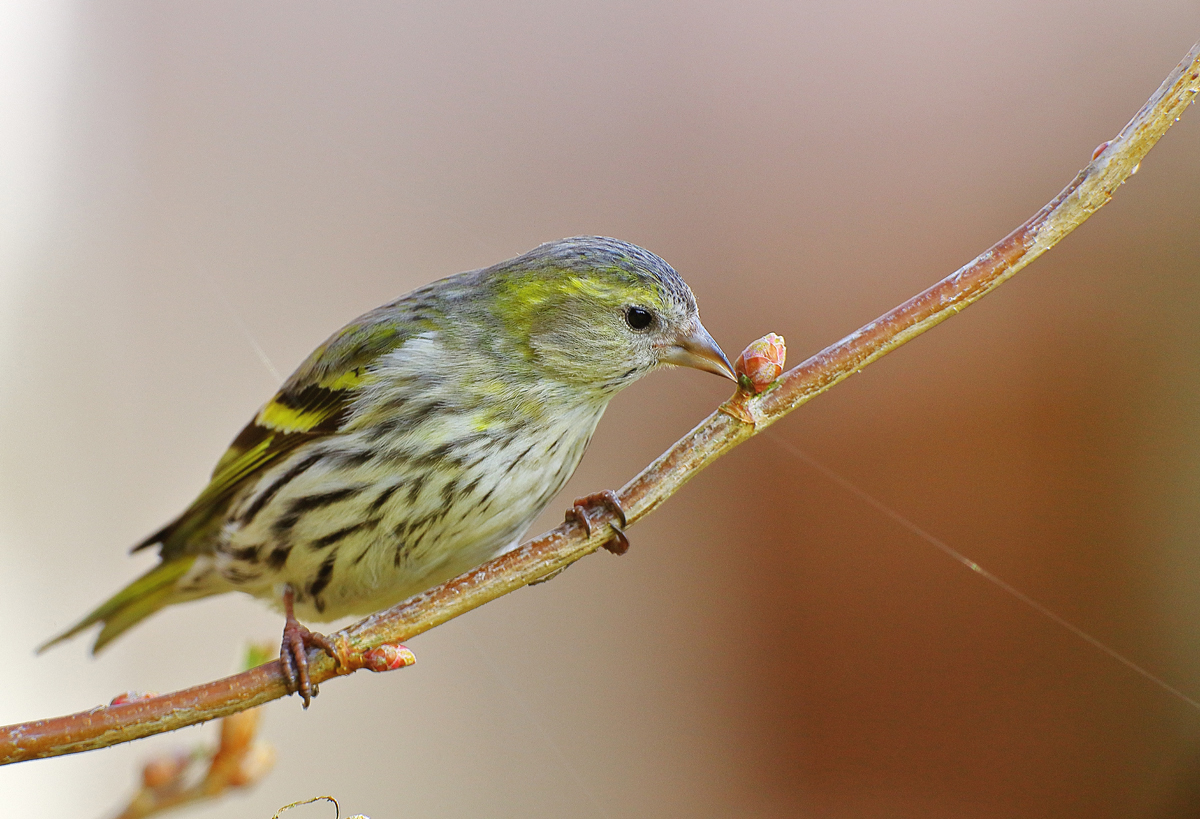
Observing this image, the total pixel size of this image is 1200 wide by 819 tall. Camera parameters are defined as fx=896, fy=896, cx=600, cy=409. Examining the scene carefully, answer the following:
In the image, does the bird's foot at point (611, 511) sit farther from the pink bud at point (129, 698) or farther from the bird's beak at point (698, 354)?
the pink bud at point (129, 698)

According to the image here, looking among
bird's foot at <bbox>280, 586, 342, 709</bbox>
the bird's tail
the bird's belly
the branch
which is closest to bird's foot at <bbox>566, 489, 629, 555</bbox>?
the branch

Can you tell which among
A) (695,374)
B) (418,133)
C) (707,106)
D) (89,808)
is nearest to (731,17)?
(707,106)

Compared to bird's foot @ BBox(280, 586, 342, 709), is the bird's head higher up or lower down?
higher up

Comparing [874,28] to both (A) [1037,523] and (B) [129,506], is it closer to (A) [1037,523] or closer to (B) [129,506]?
(A) [1037,523]

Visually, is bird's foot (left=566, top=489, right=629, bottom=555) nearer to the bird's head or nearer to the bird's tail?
the bird's head

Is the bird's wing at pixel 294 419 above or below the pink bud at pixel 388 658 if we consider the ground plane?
above

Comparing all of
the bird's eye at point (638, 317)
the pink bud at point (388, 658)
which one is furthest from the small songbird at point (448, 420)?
the pink bud at point (388, 658)

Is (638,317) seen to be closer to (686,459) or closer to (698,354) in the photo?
(698,354)

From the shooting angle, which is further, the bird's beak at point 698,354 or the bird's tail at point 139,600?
the bird's tail at point 139,600
